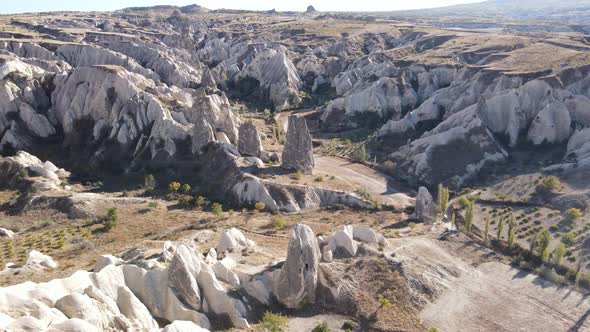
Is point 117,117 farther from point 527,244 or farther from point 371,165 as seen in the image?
point 527,244

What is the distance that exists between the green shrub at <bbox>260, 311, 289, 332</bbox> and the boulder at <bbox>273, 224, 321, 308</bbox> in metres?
2.72

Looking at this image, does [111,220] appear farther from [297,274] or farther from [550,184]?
[550,184]

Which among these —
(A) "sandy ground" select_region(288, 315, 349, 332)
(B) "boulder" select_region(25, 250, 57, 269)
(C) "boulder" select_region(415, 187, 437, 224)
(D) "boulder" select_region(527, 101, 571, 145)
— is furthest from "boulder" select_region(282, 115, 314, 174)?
(D) "boulder" select_region(527, 101, 571, 145)

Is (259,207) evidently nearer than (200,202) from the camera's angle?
Yes

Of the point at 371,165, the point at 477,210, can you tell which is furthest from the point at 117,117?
the point at 477,210

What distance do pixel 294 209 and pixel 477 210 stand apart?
24.5 meters

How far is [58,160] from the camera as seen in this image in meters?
73.3

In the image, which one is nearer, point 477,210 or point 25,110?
point 477,210

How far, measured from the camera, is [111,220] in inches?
1994

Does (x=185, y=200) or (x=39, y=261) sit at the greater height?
(x=39, y=261)

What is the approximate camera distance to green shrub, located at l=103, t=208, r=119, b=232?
4959 centimetres

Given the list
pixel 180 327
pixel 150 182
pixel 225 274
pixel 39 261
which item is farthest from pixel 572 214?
pixel 39 261

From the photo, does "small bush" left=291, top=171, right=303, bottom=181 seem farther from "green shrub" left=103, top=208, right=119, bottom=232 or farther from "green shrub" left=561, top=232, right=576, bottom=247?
"green shrub" left=561, top=232, right=576, bottom=247

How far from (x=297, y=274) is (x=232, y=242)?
372 inches
